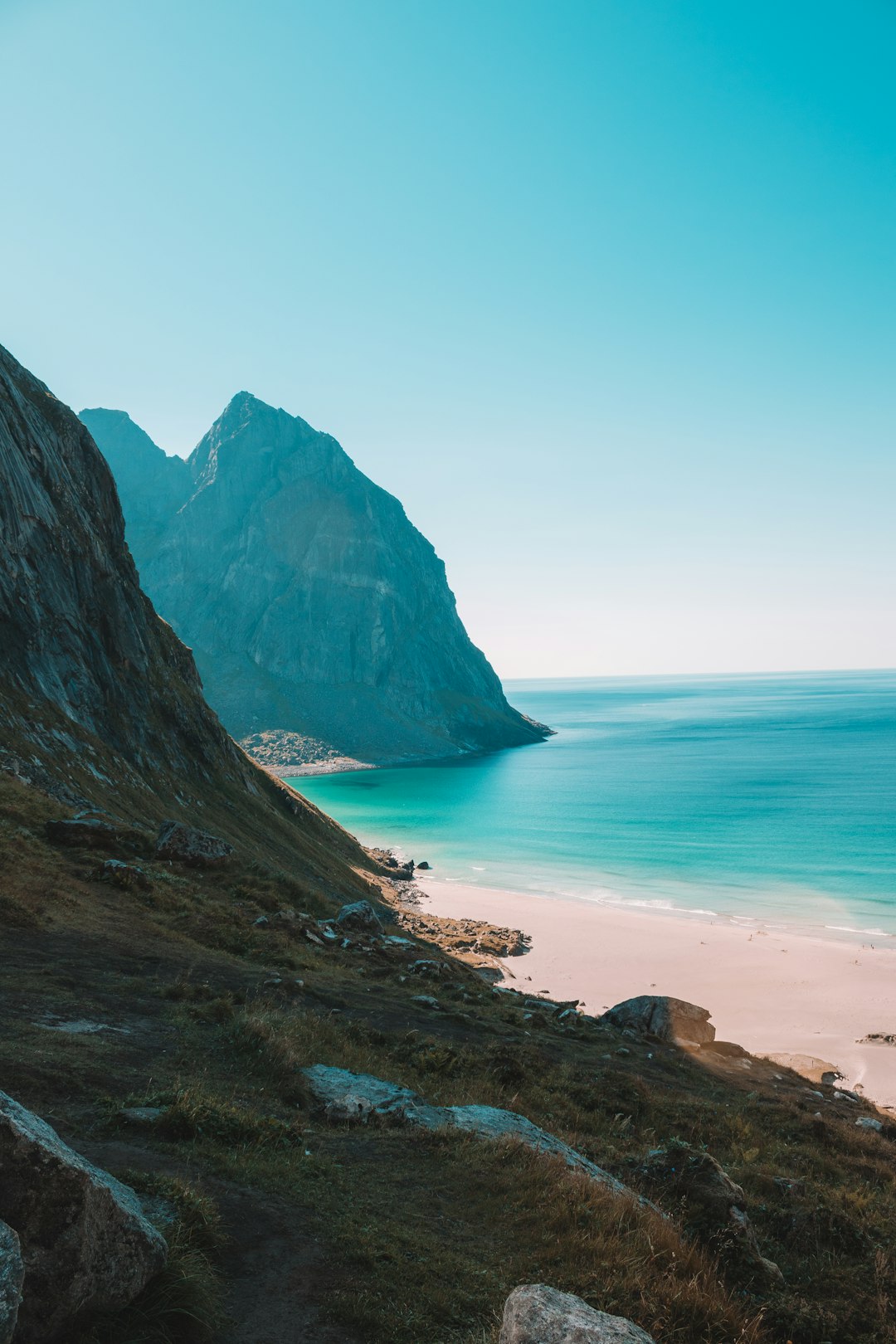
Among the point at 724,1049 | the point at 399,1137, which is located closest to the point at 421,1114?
the point at 399,1137

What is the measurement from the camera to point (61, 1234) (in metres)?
4.82

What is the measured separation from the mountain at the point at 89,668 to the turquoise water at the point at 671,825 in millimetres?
32340

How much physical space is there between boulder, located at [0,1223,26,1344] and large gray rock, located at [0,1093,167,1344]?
710mm

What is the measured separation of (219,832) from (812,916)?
48.5 meters

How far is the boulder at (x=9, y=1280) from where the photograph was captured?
3855 millimetres

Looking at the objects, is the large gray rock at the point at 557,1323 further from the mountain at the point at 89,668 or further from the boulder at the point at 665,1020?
the mountain at the point at 89,668

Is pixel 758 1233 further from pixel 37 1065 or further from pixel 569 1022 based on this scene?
pixel 569 1022

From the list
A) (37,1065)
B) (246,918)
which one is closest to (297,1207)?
(37,1065)

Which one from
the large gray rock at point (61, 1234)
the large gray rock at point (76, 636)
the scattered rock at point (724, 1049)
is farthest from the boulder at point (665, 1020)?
the large gray rock at point (76, 636)

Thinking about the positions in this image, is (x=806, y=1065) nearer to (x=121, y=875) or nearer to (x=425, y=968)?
(x=425, y=968)

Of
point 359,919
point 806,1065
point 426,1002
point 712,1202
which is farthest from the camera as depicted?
point 806,1065

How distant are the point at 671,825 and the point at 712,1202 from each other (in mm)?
89322

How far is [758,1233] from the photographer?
9.85 metres

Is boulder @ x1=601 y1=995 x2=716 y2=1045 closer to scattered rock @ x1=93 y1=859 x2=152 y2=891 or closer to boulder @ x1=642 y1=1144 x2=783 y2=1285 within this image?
boulder @ x1=642 y1=1144 x2=783 y2=1285
